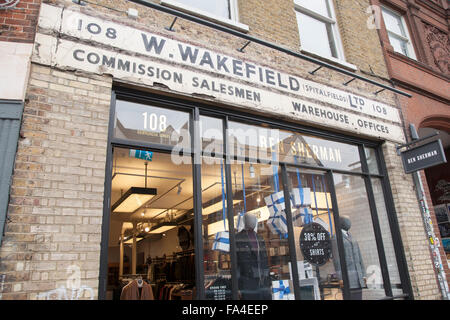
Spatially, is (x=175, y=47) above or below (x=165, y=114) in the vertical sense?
above

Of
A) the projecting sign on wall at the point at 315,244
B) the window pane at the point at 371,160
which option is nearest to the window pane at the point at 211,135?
the projecting sign on wall at the point at 315,244

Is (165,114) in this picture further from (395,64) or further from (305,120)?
(395,64)

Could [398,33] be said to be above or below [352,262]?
above

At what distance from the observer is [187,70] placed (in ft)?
16.3

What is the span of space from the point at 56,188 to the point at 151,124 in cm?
157

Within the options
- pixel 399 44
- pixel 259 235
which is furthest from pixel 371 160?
pixel 399 44

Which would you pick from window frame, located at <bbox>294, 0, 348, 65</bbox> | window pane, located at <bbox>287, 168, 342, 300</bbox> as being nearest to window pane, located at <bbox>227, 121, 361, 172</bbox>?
window pane, located at <bbox>287, 168, 342, 300</bbox>

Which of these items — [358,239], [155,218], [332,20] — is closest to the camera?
[358,239]

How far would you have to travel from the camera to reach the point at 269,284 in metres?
4.99

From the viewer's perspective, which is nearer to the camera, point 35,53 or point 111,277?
point 35,53

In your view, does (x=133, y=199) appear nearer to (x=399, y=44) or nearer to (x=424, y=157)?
(x=424, y=157)

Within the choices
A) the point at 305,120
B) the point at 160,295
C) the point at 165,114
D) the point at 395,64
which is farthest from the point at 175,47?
the point at 160,295
